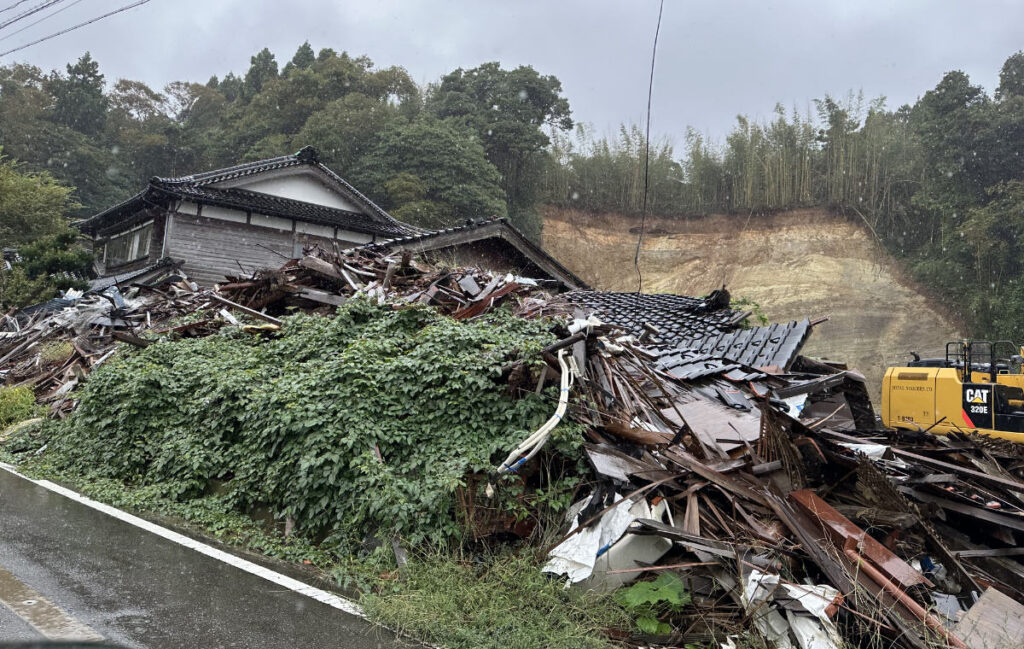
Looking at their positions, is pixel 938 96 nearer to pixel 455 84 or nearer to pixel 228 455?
pixel 455 84

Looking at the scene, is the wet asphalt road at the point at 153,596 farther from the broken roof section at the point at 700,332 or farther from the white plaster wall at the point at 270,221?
the white plaster wall at the point at 270,221

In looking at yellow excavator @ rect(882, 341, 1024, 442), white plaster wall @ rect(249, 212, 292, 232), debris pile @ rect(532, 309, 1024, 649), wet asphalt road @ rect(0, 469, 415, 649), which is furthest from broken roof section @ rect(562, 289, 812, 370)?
white plaster wall @ rect(249, 212, 292, 232)

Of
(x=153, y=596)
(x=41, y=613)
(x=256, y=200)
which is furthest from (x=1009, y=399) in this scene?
(x=256, y=200)

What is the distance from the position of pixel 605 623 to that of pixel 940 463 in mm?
4189

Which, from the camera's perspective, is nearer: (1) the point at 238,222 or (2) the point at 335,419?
(2) the point at 335,419

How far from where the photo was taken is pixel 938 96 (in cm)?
2919

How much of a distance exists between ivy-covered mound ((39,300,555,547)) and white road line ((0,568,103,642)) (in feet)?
6.39

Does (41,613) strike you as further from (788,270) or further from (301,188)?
(788,270)

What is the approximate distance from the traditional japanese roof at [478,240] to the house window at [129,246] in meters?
10.5

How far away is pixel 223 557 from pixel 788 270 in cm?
3174

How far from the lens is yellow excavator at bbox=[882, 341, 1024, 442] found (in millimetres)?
12516

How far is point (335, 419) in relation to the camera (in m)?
6.09

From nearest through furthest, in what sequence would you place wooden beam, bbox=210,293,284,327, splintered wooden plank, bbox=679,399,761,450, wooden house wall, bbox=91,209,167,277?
splintered wooden plank, bbox=679,399,761,450
wooden beam, bbox=210,293,284,327
wooden house wall, bbox=91,209,167,277

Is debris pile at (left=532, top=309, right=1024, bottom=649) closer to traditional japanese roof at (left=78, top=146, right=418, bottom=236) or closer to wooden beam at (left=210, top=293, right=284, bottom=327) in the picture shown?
wooden beam at (left=210, top=293, right=284, bottom=327)
